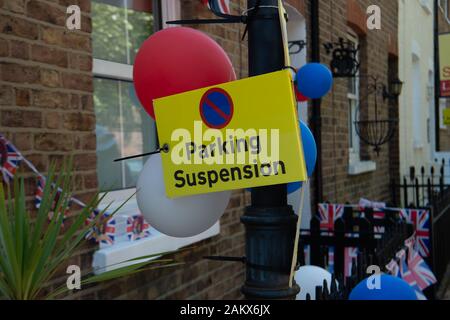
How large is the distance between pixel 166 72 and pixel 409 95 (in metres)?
9.67

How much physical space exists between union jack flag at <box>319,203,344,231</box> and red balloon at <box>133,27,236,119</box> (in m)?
3.47

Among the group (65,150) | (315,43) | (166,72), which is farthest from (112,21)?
(315,43)

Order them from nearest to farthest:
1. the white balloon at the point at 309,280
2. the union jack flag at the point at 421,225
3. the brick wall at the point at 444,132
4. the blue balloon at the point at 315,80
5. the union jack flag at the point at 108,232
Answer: the white balloon at the point at 309,280
the union jack flag at the point at 108,232
the blue balloon at the point at 315,80
the union jack flag at the point at 421,225
the brick wall at the point at 444,132

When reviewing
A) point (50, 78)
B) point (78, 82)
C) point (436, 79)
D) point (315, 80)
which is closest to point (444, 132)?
point (436, 79)

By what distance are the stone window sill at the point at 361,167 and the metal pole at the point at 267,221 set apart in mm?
5571

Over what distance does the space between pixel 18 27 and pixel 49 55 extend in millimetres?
217

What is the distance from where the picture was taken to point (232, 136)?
1526 mm

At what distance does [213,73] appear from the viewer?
187cm

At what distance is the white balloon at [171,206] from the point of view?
5.78 ft

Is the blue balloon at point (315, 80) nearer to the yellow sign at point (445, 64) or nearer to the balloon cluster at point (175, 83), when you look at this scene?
the balloon cluster at point (175, 83)

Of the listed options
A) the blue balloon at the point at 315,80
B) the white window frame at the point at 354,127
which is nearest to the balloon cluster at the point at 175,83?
the blue balloon at the point at 315,80

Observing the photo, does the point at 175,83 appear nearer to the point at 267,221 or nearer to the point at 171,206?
the point at 171,206

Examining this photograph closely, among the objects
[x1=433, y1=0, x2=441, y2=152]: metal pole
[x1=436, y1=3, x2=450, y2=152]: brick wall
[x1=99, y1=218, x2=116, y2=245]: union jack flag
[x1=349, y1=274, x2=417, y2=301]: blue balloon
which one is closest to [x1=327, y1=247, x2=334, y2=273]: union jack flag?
[x1=99, y1=218, x2=116, y2=245]: union jack flag

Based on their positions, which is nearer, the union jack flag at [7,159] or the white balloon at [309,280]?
the union jack flag at [7,159]
